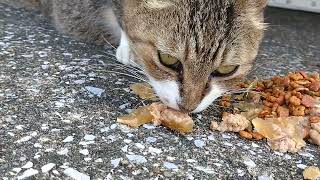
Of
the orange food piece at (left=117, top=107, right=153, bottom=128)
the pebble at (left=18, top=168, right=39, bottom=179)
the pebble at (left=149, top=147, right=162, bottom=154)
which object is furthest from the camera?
the orange food piece at (left=117, top=107, right=153, bottom=128)

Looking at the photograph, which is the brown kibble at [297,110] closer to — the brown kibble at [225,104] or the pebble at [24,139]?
the brown kibble at [225,104]

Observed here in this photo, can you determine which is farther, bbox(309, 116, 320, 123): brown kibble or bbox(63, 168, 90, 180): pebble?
bbox(309, 116, 320, 123): brown kibble

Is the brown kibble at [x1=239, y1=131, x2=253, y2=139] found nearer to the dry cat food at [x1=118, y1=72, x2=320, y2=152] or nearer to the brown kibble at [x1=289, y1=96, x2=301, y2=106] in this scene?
the dry cat food at [x1=118, y1=72, x2=320, y2=152]

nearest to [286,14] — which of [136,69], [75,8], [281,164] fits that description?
[75,8]

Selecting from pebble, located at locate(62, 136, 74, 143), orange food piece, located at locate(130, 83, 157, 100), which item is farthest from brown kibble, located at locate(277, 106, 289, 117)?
pebble, located at locate(62, 136, 74, 143)

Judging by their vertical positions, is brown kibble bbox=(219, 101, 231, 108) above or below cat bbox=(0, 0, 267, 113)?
below

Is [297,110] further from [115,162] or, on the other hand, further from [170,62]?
[115,162]
